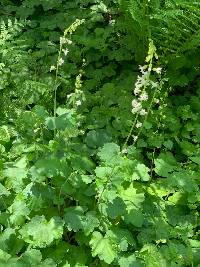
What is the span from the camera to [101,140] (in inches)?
103

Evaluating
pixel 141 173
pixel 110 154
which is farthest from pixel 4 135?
pixel 141 173

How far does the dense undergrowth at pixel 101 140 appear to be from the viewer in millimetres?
2318

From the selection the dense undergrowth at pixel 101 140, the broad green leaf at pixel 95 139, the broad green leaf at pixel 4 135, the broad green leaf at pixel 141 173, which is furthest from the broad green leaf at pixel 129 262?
the broad green leaf at pixel 4 135

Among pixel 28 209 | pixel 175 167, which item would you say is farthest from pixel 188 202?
pixel 28 209

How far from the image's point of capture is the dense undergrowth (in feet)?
7.61

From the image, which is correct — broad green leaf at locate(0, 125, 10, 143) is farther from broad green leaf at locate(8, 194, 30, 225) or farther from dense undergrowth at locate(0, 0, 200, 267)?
broad green leaf at locate(8, 194, 30, 225)

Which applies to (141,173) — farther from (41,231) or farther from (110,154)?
(41,231)

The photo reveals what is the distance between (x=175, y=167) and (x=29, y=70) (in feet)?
4.46

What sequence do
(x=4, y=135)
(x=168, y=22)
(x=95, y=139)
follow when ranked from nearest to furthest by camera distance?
(x=95, y=139), (x=4, y=135), (x=168, y=22)

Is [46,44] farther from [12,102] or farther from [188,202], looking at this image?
[188,202]

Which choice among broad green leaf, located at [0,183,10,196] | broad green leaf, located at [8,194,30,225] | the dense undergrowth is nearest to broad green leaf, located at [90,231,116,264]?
the dense undergrowth

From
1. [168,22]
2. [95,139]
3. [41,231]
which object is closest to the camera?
[41,231]

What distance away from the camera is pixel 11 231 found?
7.57 ft

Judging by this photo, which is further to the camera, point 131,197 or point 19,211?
point 131,197
